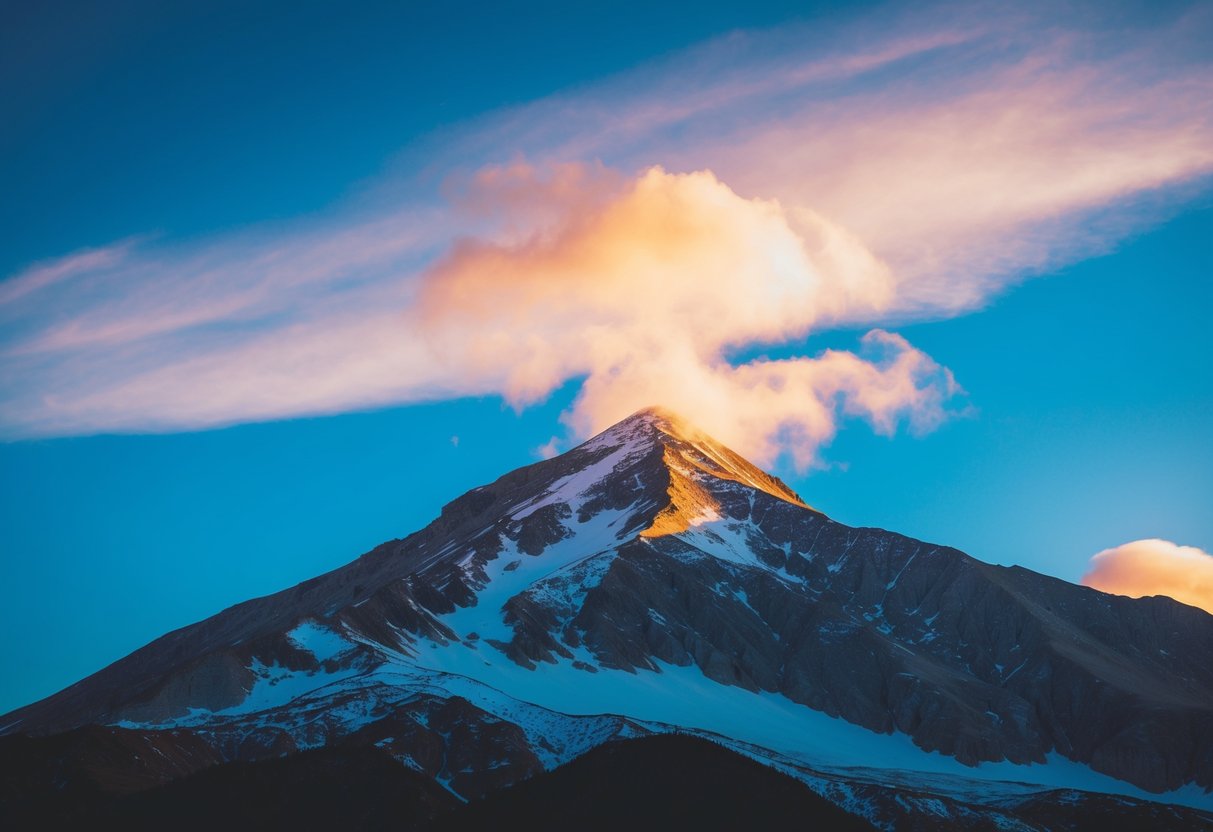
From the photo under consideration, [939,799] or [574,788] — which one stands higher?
[574,788]

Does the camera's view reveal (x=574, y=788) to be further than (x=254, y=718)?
No

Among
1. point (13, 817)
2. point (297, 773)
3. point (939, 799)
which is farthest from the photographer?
point (939, 799)

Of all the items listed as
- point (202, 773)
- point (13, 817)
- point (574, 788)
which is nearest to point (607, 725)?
point (574, 788)

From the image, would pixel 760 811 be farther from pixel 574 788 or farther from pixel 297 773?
pixel 297 773

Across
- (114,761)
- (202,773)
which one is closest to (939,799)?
(202,773)

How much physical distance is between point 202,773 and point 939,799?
9136 cm

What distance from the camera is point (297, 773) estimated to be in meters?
153

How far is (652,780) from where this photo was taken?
492 feet

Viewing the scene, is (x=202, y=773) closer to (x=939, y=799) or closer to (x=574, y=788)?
(x=574, y=788)

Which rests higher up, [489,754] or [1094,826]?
[489,754]

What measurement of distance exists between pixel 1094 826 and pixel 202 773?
4435 inches

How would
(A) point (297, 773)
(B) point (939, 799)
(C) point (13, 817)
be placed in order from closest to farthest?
(C) point (13, 817)
(A) point (297, 773)
(B) point (939, 799)

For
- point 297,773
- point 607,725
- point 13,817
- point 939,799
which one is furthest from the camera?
point 607,725

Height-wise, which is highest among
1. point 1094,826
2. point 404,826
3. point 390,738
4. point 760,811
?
point 390,738
